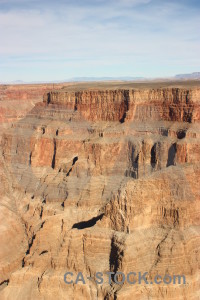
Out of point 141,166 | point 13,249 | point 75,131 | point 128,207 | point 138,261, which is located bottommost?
point 13,249

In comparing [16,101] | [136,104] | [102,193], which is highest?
[136,104]

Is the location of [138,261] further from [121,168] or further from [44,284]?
[121,168]

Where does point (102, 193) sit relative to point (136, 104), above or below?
below

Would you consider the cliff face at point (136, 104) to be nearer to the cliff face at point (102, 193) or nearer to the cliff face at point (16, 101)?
the cliff face at point (102, 193)

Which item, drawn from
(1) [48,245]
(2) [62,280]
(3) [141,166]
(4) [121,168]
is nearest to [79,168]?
(4) [121,168]

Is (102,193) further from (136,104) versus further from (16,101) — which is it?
(16,101)

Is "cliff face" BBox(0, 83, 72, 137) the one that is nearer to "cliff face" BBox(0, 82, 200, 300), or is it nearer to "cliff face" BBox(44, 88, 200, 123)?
"cliff face" BBox(0, 82, 200, 300)

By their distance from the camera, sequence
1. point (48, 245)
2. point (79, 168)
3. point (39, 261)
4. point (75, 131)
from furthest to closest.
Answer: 1. point (75, 131)
2. point (79, 168)
3. point (48, 245)
4. point (39, 261)

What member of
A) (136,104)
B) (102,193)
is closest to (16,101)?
(136,104)

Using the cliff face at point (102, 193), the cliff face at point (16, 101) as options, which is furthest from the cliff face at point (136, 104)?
the cliff face at point (16, 101)
